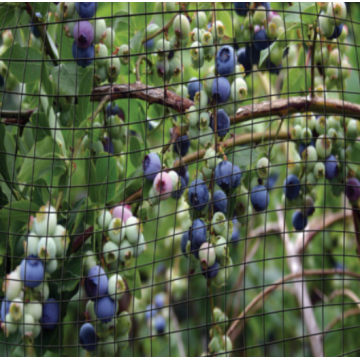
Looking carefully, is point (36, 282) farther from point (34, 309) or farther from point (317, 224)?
point (317, 224)

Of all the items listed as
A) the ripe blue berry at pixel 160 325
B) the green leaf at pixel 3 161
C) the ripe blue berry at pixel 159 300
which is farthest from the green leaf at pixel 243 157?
the ripe blue berry at pixel 159 300

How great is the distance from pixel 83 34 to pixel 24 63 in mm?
97

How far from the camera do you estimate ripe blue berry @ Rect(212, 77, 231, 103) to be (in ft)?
2.35

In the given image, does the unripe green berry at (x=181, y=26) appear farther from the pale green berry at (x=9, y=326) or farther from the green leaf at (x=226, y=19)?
the pale green berry at (x=9, y=326)

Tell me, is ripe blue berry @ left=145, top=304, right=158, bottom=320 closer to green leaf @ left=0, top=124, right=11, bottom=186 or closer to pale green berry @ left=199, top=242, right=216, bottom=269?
pale green berry @ left=199, top=242, right=216, bottom=269

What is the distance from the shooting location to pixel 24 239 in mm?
750

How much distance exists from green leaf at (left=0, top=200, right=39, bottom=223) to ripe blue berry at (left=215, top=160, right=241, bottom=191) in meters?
0.26

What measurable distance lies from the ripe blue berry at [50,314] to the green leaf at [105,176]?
0.16m

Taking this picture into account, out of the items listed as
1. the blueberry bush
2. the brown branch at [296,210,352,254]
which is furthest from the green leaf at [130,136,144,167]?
the brown branch at [296,210,352,254]

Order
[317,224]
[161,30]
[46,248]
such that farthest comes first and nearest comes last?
[317,224] < [161,30] < [46,248]

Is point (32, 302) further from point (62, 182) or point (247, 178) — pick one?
point (247, 178)

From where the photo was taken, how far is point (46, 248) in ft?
2.22

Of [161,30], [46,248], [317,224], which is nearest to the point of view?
[46,248]

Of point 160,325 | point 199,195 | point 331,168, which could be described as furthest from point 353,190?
point 160,325
